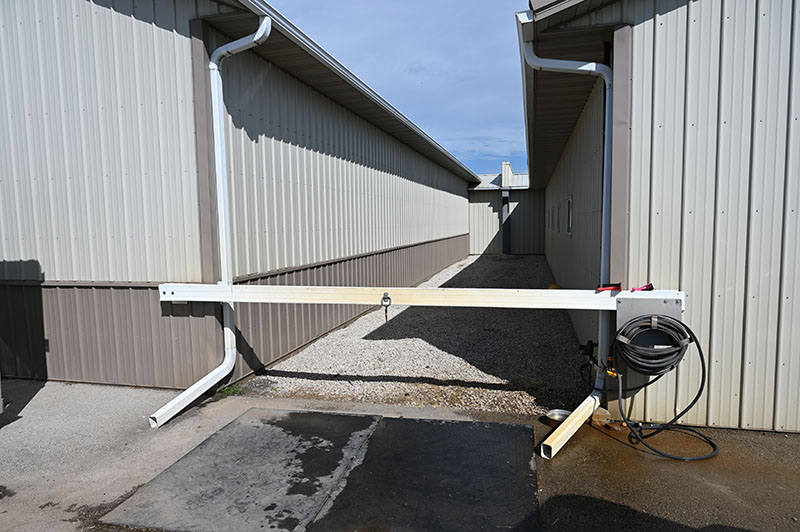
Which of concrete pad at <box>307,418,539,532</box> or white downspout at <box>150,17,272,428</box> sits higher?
white downspout at <box>150,17,272,428</box>

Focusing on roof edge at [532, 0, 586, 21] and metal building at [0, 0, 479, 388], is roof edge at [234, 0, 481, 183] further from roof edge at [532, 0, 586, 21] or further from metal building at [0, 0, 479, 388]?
roof edge at [532, 0, 586, 21]

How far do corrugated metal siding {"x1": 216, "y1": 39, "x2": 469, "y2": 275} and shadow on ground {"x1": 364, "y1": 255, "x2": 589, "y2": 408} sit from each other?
1492 millimetres


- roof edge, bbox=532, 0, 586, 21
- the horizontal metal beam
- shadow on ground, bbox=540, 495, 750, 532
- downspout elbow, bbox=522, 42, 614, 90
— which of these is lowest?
shadow on ground, bbox=540, 495, 750, 532

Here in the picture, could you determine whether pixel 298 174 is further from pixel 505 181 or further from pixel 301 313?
pixel 505 181

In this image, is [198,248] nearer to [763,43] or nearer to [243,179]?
[243,179]

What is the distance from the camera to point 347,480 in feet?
10.0

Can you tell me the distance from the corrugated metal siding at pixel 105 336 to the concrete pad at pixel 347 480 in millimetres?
1094

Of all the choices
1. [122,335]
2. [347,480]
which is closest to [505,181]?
[122,335]

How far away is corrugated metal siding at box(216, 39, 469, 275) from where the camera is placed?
193 inches

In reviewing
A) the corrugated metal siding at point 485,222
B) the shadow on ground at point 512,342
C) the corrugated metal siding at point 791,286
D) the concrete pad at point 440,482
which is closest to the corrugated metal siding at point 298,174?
the shadow on ground at point 512,342

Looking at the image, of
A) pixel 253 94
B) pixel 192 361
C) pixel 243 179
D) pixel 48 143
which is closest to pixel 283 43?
pixel 253 94

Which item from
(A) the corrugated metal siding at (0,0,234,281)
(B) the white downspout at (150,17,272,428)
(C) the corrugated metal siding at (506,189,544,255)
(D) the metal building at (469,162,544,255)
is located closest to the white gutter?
(B) the white downspout at (150,17,272,428)

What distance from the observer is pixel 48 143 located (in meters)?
4.89

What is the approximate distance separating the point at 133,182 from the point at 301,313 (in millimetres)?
2311
